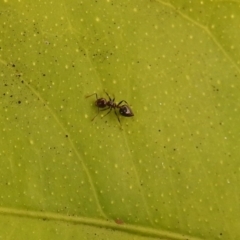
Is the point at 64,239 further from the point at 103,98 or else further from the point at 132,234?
the point at 103,98

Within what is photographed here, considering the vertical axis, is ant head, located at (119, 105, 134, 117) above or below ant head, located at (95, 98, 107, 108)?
below

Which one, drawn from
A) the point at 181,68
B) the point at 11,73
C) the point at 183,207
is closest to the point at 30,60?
the point at 11,73

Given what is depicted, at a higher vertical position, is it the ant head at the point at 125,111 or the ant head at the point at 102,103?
the ant head at the point at 102,103
